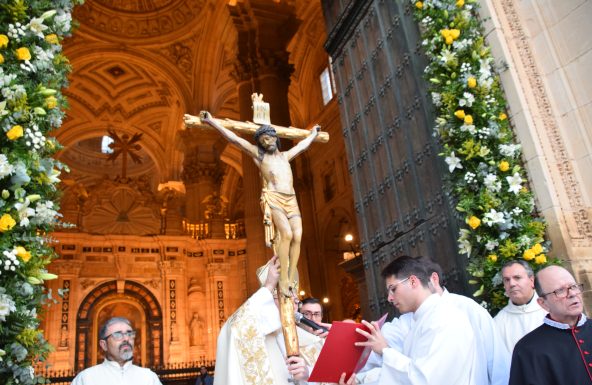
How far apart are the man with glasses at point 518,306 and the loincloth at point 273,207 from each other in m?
1.67

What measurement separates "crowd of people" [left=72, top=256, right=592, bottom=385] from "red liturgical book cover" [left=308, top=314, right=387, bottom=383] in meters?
0.05

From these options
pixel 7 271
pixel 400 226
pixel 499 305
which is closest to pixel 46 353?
pixel 7 271

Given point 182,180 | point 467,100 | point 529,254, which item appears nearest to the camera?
point 529,254

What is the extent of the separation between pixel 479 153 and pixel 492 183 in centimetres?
31

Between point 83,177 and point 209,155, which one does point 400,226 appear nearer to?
point 209,155

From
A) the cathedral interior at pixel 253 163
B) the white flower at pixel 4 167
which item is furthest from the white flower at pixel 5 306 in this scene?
the cathedral interior at pixel 253 163

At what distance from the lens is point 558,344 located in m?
2.71

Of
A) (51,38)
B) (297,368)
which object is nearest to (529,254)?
(297,368)

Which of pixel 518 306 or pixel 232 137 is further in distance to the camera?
pixel 518 306

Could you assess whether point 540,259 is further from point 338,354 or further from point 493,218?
point 338,354

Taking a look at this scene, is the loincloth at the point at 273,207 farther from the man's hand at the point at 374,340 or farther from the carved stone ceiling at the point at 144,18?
the carved stone ceiling at the point at 144,18

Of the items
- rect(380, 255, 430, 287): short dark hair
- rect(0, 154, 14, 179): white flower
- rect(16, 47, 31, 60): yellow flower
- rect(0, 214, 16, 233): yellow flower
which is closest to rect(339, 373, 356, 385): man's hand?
rect(380, 255, 430, 287): short dark hair

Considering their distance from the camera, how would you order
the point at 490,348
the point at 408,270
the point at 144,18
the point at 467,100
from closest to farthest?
the point at 408,270
the point at 490,348
the point at 467,100
the point at 144,18

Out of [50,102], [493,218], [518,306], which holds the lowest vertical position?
[518,306]
